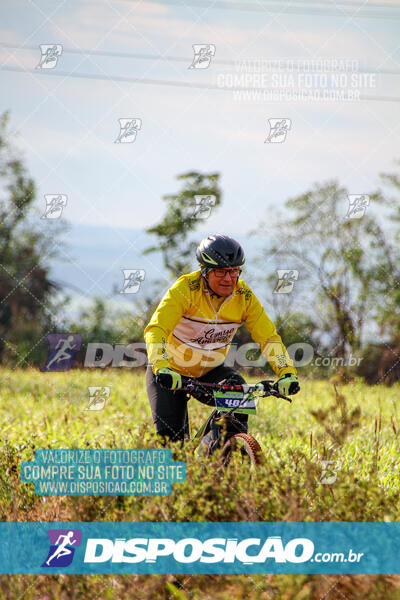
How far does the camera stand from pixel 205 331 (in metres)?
5.50

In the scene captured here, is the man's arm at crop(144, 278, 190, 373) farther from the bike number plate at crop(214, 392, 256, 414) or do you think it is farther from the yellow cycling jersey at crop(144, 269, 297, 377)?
the bike number plate at crop(214, 392, 256, 414)

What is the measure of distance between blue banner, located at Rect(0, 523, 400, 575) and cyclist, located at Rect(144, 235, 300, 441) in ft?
3.49

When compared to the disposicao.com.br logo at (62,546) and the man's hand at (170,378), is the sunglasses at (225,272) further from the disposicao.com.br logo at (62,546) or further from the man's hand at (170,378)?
the disposicao.com.br logo at (62,546)

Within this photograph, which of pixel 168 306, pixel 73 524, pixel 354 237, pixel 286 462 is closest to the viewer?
pixel 73 524

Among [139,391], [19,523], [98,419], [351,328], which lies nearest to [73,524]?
[19,523]

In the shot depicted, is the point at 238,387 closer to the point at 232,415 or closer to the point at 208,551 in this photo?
the point at 232,415

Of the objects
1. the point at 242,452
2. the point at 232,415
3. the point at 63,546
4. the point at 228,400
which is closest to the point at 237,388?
the point at 228,400

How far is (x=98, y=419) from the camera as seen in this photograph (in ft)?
27.4

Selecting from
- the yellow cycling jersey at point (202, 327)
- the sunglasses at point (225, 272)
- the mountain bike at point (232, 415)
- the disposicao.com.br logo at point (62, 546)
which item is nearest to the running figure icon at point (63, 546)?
the disposicao.com.br logo at point (62, 546)

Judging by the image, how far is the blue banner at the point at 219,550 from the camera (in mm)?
3865

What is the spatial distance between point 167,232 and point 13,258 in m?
6.93

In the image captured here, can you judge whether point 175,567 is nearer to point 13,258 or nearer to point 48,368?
point 48,368

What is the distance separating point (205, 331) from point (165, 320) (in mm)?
499

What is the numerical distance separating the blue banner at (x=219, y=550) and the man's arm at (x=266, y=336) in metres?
1.52
